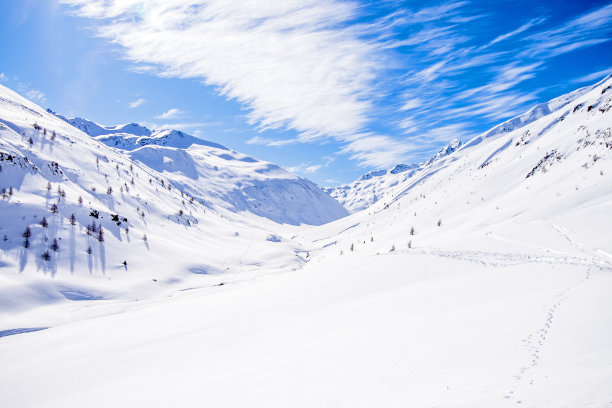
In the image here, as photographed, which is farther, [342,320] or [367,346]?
[342,320]

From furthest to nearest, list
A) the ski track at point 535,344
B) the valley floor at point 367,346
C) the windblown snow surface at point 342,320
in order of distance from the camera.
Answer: the windblown snow surface at point 342,320
the valley floor at point 367,346
the ski track at point 535,344

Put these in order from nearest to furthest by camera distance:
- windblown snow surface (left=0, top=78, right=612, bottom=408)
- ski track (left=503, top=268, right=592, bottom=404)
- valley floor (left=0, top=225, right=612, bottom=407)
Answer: ski track (left=503, top=268, right=592, bottom=404), valley floor (left=0, top=225, right=612, bottom=407), windblown snow surface (left=0, top=78, right=612, bottom=408)

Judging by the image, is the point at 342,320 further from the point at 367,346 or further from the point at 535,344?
the point at 535,344

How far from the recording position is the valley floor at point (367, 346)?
23.6ft

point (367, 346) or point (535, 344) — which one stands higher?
point (367, 346)

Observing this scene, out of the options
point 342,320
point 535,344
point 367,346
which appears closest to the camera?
point 535,344

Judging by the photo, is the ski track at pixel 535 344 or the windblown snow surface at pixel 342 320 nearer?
the ski track at pixel 535 344

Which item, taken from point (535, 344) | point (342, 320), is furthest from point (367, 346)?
point (535, 344)

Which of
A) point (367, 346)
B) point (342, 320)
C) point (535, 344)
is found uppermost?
point (342, 320)

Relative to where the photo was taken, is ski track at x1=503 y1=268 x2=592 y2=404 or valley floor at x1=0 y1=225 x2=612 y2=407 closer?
ski track at x1=503 y1=268 x2=592 y2=404

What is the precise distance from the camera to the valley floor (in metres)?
7.19

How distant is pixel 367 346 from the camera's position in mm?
10562

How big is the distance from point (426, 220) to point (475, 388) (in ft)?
160

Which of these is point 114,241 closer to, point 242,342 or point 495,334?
point 242,342
